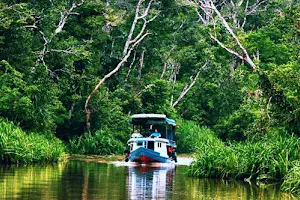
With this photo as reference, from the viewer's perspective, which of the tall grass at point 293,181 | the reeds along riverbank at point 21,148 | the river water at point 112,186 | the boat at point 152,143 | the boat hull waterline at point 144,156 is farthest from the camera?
the boat at point 152,143

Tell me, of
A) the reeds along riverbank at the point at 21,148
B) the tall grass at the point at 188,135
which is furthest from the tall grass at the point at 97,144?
the reeds along riverbank at the point at 21,148

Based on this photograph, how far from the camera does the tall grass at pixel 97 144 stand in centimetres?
3812

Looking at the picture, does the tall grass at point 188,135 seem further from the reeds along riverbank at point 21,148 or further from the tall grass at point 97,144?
the reeds along riverbank at point 21,148

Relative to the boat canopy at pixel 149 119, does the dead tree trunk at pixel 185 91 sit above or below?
above

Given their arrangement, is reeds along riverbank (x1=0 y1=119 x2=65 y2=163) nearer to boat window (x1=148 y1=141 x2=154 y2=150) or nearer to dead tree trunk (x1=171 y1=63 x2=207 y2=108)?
boat window (x1=148 y1=141 x2=154 y2=150)

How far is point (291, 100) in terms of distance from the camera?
22844mm

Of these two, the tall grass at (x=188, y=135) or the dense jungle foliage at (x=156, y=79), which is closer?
the dense jungle foliage at (x=156, y=79)

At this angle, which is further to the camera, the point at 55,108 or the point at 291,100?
the point at 55,108

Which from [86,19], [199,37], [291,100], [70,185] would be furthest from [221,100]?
[70,185]

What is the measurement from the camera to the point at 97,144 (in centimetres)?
3841

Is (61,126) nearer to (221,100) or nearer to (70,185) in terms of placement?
(221,100)

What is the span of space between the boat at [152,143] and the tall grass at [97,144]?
11.2 feet

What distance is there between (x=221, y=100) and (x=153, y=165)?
19.7 metres

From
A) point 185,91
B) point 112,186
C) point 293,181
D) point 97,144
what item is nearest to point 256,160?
point 293,181
